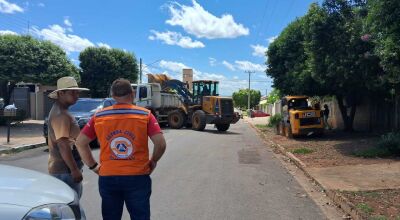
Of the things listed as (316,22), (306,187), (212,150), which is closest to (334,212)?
(306,187)

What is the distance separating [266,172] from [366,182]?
292 centimetres

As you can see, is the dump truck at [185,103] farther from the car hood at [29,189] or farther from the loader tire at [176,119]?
the car hood at [29,189]

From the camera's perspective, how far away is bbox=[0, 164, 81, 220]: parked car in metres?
3.30

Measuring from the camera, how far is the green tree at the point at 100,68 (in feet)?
148

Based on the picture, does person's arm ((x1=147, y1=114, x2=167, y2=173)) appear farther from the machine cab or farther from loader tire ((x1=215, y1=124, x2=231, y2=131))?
the machine cab

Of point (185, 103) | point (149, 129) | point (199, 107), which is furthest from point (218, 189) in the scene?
point (185, 103)

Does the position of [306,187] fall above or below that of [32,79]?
below

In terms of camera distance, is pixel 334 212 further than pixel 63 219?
Yes

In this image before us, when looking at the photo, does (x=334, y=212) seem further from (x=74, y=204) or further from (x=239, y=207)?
(x=74, y=204)

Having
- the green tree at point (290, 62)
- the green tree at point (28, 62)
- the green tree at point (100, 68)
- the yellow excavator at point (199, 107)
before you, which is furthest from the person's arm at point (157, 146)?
the green tree at point (100, 68)

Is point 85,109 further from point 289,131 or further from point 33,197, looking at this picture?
point 33,197

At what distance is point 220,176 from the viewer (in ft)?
37.7

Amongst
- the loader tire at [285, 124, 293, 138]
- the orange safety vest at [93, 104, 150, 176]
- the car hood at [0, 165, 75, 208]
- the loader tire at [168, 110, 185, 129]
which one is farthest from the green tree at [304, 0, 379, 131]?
the car hood at [0, 165, 75, 208]

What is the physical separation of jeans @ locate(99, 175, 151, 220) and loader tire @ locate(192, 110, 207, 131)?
25.4 metres
